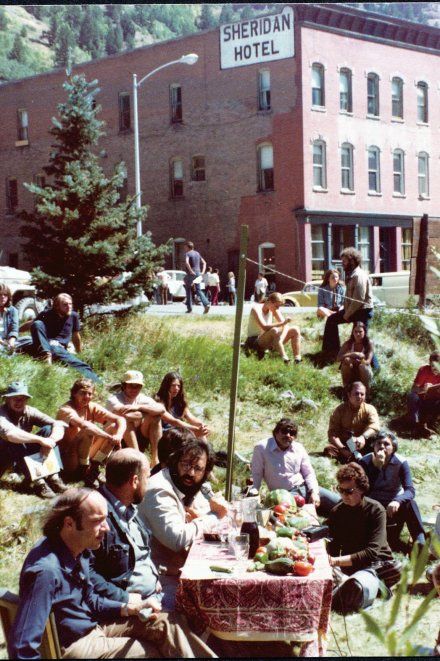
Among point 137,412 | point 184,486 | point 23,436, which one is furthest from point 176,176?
point 184,486

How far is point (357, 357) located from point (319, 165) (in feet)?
6.80

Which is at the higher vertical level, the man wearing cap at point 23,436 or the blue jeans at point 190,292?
the blue jeans at point 190,292

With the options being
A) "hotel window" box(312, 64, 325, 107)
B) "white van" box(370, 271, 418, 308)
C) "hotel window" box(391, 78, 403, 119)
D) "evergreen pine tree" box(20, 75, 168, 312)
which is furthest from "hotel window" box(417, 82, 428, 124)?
"evergreen pine tree" box(20, 75, 168, 312)

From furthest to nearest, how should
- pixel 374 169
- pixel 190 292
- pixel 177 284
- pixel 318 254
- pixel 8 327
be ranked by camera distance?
1. pixel 318 254
2. pixel 177 284
3. pixel 190 292
4. pixel 374 169
5. pixel 8 327

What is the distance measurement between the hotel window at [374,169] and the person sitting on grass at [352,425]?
245 cm

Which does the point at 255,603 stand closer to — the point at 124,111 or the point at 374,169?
the point at 124,111

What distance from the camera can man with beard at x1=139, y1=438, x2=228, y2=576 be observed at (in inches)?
154

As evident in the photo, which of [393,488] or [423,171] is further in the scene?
[423,171]

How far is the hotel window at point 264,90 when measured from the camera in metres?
7.45

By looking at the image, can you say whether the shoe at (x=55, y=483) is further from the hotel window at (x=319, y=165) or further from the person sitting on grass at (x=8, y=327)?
the hotel window at (x=319, y=165)

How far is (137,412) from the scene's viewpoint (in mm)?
6309

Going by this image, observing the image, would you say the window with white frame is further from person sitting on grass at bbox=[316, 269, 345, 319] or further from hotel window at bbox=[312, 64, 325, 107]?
person sitting on grass at bbox=[316, 269, 345, 319]

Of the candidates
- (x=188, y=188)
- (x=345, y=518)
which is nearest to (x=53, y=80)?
(x=188, y=188)

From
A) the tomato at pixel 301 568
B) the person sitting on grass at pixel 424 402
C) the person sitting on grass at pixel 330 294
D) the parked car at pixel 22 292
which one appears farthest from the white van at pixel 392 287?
the tomato at pixel 301 568
